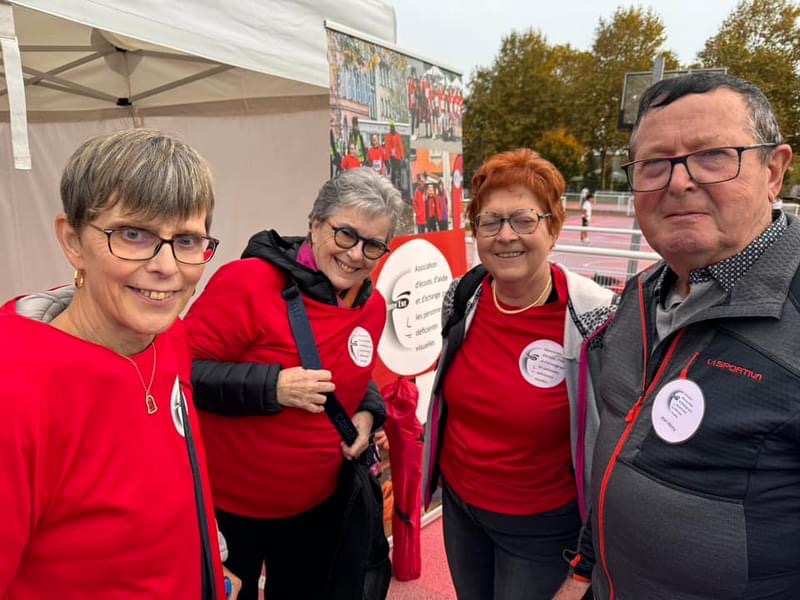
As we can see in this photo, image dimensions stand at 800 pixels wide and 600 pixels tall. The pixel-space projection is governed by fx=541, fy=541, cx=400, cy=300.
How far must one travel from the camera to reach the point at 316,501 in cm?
190

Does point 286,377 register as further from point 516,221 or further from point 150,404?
point 516,221

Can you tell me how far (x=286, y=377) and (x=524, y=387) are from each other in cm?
75

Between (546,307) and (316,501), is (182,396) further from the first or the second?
(546,307)

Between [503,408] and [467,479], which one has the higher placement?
[503,408]

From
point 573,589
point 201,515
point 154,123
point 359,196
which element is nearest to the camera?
point 201,515

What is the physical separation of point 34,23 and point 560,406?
3.74 meters

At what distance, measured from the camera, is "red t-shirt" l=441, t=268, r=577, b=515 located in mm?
1710

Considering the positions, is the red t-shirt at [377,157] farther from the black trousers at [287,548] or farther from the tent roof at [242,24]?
the black trousers at [287,548]

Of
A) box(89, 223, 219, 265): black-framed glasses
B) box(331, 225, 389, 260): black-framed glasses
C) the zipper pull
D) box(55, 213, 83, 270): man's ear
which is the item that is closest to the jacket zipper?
the zipper pull

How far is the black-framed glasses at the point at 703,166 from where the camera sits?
1.05 m

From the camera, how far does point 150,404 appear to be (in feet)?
3.54

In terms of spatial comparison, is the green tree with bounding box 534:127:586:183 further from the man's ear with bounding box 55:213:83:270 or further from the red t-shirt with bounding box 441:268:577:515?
the man's ear with bounding box 55:213:83:270

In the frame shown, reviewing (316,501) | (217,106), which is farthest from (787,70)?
(316,501)

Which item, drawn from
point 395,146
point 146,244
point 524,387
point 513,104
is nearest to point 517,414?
point 524,387
